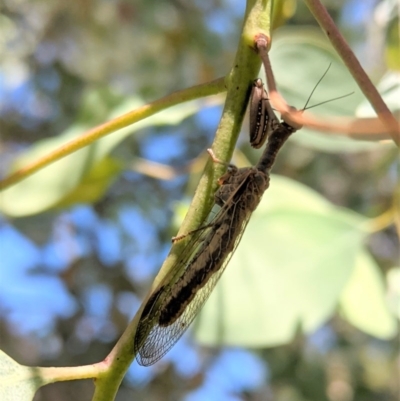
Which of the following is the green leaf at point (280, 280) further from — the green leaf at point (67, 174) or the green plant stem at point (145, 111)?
the green plant stem at point (145, 111)

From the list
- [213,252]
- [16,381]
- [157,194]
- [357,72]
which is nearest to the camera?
[357,72]

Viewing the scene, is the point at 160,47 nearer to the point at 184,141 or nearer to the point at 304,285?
the point at 184,141

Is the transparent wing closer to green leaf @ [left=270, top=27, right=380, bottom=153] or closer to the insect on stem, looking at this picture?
the insect on stem

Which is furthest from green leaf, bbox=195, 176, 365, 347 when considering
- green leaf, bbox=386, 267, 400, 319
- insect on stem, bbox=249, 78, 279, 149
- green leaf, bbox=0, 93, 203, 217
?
insect on stem, bbox=249, 78, 279, 149

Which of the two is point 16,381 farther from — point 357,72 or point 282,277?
point 282,277

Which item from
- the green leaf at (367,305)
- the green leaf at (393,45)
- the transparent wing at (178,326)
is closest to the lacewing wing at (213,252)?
the transparent wing at (178,326)

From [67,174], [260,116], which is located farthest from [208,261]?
[67,174]
